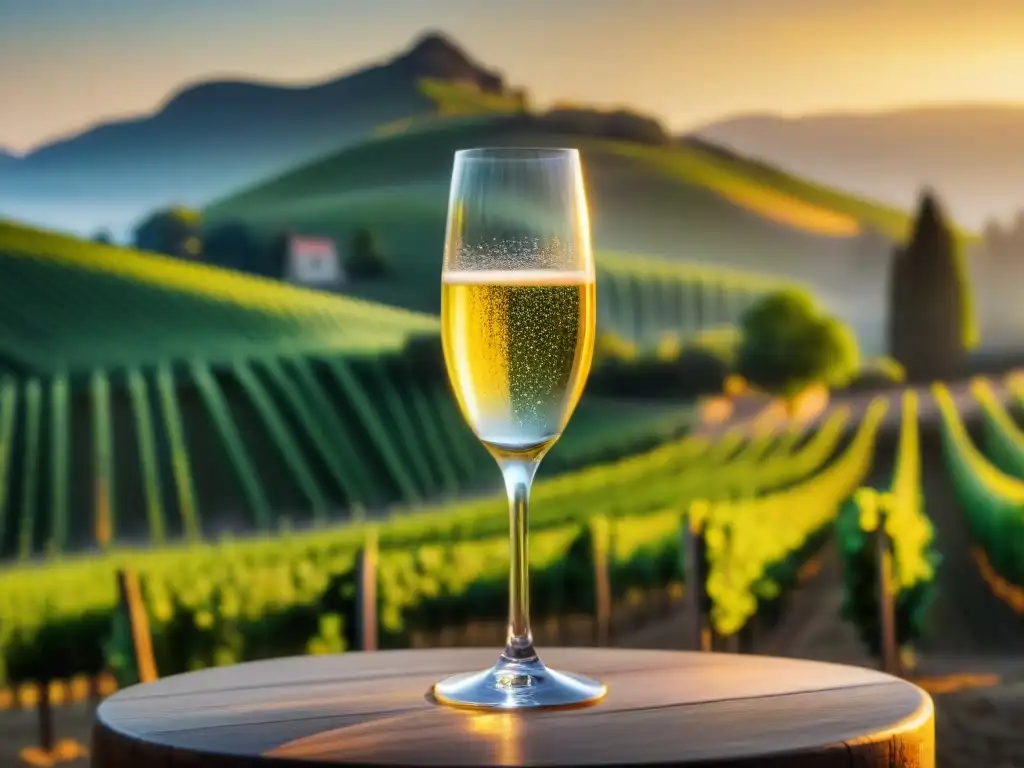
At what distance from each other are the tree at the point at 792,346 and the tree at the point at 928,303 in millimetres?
296

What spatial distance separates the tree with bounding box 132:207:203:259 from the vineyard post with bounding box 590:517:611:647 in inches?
93.5

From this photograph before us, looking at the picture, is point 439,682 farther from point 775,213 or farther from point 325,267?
point 775,213

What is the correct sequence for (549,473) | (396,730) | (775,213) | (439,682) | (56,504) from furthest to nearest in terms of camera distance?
1. (775,213)
2. (549,473)
3. (56,504)
4. (439,682)
5. (396,730)

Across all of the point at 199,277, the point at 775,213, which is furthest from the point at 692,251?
the point at 199,277

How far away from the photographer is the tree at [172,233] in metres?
8.20

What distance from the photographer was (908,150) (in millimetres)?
8727

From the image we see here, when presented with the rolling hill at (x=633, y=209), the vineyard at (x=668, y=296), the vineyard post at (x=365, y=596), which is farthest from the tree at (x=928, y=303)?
the vineyard post at (x=365, y=596)

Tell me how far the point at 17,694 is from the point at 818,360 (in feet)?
13.7

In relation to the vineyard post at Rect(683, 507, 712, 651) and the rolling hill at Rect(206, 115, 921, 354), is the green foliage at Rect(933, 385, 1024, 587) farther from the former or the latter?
the vineyard post at Rect(683, 507, 712, 651)

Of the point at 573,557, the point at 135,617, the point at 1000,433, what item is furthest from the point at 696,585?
the point at 1000,433

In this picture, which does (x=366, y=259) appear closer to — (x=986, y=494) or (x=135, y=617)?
(x=135, y=617)

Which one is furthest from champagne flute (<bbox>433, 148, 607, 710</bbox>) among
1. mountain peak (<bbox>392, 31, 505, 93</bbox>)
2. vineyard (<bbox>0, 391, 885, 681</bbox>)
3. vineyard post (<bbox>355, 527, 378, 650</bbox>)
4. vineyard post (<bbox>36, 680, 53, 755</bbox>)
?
mountain peak (<bbox>392, 31, 505, 93</bbox>)

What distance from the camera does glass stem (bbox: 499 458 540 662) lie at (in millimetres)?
1221

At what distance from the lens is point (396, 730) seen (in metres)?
1.12
